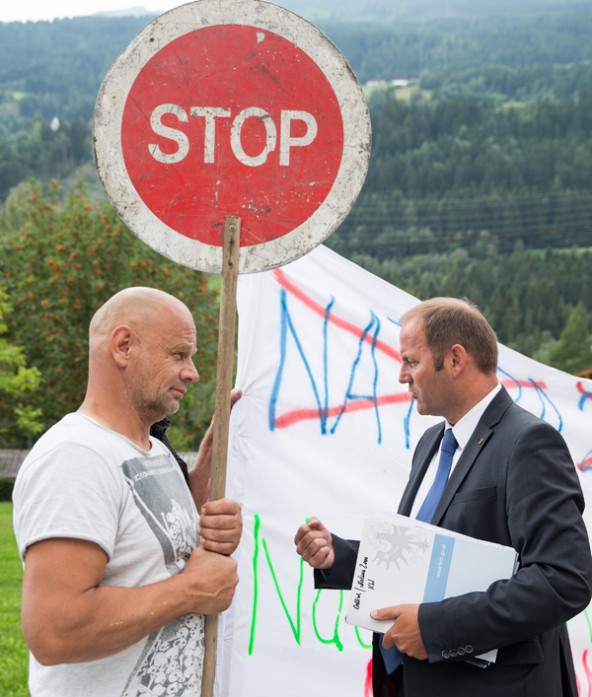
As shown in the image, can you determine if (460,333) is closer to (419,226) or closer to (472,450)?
(472,450)

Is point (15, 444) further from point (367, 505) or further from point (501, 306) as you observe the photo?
point (501, 306)

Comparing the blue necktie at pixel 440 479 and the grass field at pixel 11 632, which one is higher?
the blue necktie at pixel 440 479

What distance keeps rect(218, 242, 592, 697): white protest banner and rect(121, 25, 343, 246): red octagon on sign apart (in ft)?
5.54

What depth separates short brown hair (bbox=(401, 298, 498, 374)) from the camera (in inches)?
130

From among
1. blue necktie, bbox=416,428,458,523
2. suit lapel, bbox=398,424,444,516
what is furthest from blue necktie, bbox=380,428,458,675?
suit lapel, bbox=398,424,444,516

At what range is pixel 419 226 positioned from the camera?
345 feet

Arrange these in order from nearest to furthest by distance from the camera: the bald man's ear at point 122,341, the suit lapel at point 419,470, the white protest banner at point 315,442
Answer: the bald man's ear at point 122,341 < the suit lapel at point 419,470 < the white protest banner at point 315,442

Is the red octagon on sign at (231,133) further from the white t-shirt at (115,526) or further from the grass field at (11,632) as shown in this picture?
the grass field at (11,632)

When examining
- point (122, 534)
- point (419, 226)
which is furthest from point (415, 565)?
point (419, 226)

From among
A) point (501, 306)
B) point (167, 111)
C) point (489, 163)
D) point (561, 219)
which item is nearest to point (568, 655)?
point (167, 111)

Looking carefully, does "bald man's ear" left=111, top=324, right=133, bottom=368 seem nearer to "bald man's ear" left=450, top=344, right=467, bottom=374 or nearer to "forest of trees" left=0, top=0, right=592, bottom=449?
"bald man's ear" left=450, top=344, right=467, bottom=374

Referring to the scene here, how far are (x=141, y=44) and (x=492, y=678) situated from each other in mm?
2080

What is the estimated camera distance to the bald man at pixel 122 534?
93.5 inches

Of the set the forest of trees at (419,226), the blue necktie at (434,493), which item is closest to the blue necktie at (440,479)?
the blue necktie at (434,493)
